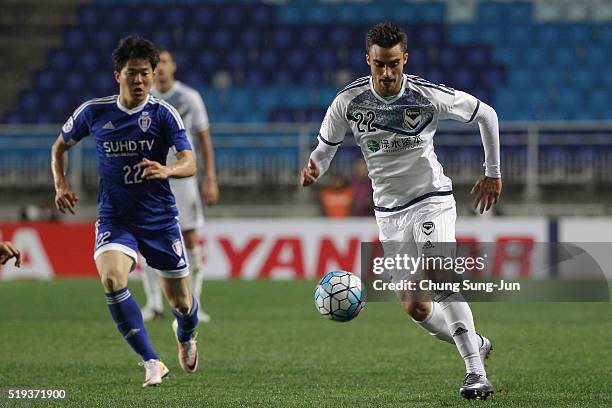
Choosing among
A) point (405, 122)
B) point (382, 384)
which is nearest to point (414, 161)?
point (405, 122)

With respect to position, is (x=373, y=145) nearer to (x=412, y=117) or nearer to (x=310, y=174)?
(x=412, y=117)

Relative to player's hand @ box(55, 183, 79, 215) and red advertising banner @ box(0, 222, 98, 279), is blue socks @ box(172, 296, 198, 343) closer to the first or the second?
player's hand @ box(55, 183, 79, 215)

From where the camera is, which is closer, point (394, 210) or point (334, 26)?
point (394, 210)

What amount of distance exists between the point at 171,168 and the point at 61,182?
896mm

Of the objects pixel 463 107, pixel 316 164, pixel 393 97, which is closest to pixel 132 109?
pixel 316 164

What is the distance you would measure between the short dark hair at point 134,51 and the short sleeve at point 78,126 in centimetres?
44

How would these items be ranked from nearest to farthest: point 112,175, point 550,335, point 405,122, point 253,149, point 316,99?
point 405,122, point 112,175, point 550,335, point 253,149, point 316,99

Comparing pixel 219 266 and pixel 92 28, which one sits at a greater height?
pixel 92 28

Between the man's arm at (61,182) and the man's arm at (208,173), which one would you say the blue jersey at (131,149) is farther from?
the man's arm at (208,173)

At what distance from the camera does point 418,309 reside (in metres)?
6.14

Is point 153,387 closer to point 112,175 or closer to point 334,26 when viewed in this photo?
point 112,175

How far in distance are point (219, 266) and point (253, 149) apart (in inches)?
88.1

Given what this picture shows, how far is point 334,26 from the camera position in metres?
22.9

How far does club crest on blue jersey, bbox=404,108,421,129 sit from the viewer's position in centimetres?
614
